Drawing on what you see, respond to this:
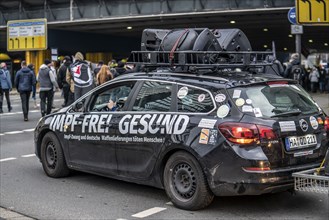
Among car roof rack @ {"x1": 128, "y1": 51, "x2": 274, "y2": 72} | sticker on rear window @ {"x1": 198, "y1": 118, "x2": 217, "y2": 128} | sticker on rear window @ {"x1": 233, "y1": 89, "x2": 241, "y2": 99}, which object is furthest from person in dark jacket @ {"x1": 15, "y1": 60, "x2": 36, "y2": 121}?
sticker on rear window @ {"x1": 233, "y1": 89, "x2": 241, "y2": 99}

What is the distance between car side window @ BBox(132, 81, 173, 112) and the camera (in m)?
6.23

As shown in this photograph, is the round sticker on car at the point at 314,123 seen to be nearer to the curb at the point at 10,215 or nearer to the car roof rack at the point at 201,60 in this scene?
the car roof rack at the point at 201,60

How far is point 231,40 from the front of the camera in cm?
710

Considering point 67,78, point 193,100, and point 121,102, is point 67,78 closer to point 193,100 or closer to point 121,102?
point 121,102

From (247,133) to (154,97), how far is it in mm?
1441

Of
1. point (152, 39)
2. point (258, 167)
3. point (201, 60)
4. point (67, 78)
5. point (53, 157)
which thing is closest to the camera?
point (258, 167)

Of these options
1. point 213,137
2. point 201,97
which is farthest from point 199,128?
point 201,97

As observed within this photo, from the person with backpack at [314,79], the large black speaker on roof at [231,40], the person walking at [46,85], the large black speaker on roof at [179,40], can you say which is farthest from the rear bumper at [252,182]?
the person with backpack at [314,79]

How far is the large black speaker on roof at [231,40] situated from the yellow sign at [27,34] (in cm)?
2656

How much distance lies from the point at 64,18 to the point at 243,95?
2866 centimetres

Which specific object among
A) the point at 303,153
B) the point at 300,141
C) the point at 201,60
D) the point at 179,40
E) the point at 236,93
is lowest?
the point at 303,153

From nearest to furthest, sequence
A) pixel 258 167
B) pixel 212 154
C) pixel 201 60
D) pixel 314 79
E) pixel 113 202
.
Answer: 1. pixel 258 167
2. pixel 212 154
3. pixel 201 60
4. pixel 113 202
5. pixel 314 79

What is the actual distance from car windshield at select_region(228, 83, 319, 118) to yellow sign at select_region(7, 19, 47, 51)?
27.9m

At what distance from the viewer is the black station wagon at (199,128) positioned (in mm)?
5438
